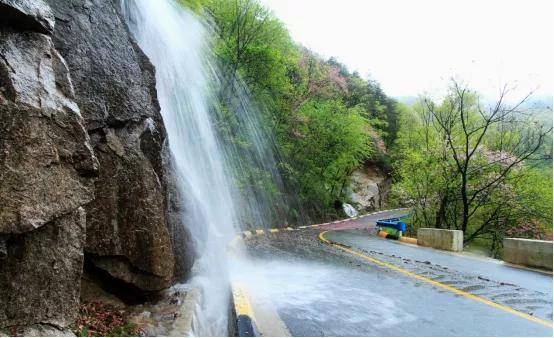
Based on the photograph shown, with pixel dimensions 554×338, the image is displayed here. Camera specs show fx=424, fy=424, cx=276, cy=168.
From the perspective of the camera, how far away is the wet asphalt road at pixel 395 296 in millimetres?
5527

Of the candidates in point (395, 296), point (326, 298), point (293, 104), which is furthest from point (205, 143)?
point (293, 104)

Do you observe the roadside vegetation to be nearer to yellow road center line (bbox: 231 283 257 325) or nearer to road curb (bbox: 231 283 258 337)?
yellow road center line (bbox: 231 283 257 325)

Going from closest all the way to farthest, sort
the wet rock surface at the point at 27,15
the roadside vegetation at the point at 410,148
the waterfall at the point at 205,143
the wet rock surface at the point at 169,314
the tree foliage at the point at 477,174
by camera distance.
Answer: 1. the wet rock surface at the point at 27,15
2. the wet rock surface at the point at 169,314
3. the waterfall at the point at 205,143
4. the tree foliage at the point at 477,174
5. the roadside vegetation at the point at 410,148

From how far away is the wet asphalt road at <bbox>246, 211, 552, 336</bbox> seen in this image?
5.53 meters

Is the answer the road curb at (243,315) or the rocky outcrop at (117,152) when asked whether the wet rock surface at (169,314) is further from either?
the road curb at (243,315)

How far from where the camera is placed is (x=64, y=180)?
4039 mm

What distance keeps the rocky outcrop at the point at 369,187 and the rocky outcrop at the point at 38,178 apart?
45.2 m

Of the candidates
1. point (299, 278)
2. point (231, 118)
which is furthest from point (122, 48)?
point (231, 118)

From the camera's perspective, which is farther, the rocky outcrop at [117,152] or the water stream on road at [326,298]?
the water stream on road at [326,298]

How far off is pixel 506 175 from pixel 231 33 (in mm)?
17159

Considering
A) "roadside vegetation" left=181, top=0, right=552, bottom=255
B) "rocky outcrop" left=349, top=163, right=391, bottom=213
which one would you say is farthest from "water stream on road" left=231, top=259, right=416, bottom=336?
"rocky outcrop" left=349, top=163, right=391, bottom=213

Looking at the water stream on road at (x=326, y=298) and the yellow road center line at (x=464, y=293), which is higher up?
the yellow road center line at (x=464, y=293)

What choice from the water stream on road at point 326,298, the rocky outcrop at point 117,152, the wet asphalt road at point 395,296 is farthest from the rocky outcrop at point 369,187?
the rocky outcrop at point 117,152

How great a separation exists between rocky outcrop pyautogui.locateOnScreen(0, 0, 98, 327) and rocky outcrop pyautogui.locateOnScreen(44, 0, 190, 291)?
0.89 m
